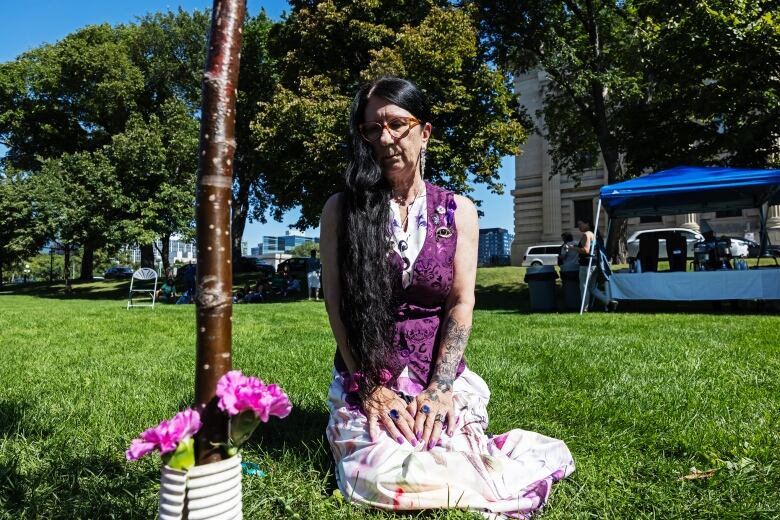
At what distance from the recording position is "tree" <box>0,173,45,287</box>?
2491 centimetres

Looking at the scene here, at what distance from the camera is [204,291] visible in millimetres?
1185

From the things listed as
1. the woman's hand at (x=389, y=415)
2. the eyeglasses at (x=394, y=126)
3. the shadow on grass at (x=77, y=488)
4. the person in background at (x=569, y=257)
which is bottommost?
the shadow on grass at (x=77, y=488)

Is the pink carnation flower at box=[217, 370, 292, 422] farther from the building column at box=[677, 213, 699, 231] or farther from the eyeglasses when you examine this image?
the building column at box=[677, 213, 699, 231]

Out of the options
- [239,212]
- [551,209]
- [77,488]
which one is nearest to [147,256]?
[239,212]

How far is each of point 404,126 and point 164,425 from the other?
1630 millimetres

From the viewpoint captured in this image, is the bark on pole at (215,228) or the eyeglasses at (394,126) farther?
the eyeglasses at (394,126)

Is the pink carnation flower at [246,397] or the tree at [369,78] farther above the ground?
the tree at [369,78]

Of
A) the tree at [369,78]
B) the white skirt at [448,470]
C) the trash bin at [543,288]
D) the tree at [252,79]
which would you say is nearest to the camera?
the white skirt at [448,470]

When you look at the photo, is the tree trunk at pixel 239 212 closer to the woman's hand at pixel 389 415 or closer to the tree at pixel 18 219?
the tree at pixel 18 219

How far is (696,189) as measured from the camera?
10234 millimetres

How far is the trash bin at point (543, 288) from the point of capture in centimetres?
1185

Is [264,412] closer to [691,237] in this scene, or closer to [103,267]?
[691,237]

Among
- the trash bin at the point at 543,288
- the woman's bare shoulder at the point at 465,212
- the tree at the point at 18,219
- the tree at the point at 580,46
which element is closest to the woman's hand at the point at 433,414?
the woman's bare shoulder at the point at 465,212

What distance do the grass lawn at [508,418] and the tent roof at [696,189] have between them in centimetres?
427
